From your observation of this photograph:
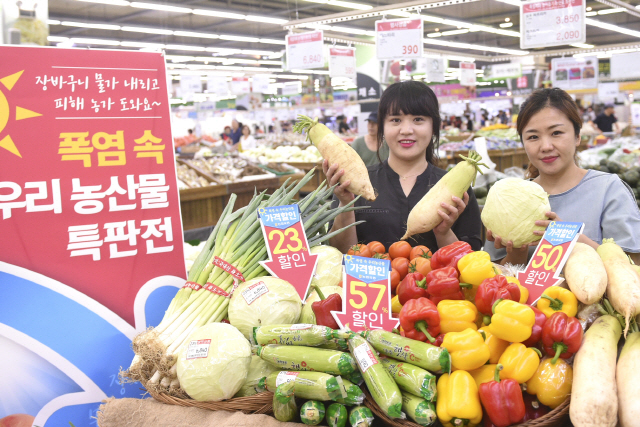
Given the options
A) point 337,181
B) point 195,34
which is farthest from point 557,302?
point 195,34

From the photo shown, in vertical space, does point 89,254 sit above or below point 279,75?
below

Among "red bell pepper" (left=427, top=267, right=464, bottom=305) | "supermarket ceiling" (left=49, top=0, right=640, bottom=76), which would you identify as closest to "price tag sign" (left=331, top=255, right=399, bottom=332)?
"red bell pepper" (left=427, top=267, right=464, bottom=305)

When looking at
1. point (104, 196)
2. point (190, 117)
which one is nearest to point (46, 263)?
point (104, 196)

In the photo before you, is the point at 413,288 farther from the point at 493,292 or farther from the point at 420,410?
the point at 420,410

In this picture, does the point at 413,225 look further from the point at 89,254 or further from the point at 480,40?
the point at 480,40

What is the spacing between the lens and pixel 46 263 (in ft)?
5.94

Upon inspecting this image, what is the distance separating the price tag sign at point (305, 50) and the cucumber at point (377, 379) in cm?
853

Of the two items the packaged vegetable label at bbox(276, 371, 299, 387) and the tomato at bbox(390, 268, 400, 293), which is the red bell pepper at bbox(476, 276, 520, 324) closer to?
the tomato at bbox(390, 268, 400, 293)

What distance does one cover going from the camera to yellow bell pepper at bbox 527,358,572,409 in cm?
126

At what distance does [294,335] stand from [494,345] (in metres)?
0.54

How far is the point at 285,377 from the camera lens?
1322 millimetres

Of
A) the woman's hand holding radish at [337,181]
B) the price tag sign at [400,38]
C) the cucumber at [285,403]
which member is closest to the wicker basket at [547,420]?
the cucumber at [285,403]

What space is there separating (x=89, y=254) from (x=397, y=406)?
50.1 inches

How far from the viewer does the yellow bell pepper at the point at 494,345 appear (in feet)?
4.44
